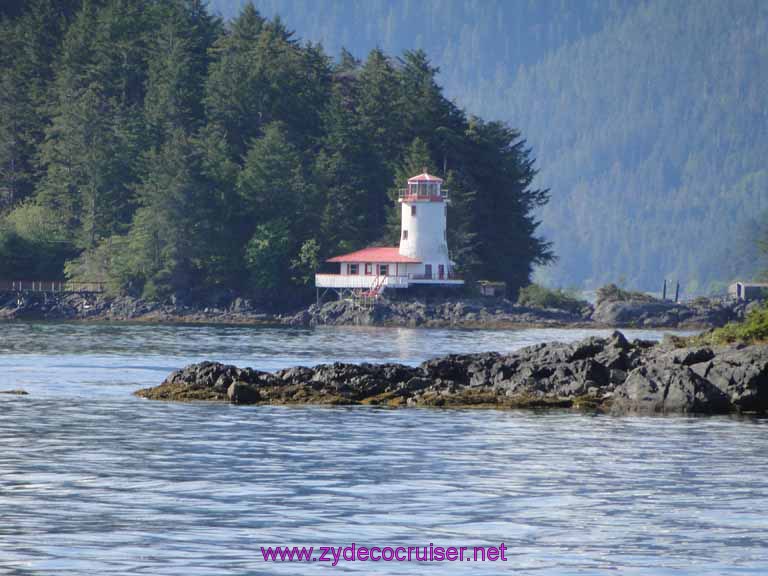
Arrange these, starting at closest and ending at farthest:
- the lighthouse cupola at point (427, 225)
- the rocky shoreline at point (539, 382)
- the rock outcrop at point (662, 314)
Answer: the rocky shoreline at point (539, 382) → the lighthouse cupola at point (427, 225) → the rock outcrop at point (662, 314)

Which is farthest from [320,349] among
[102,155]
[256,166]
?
[102,155]

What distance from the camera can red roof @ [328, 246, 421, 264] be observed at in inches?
4112

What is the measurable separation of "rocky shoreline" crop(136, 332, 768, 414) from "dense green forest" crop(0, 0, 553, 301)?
6329 centimetres

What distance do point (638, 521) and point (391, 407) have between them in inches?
710

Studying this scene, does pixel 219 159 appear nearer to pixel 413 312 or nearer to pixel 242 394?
pixel 413 312

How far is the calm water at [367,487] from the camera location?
20.1 m

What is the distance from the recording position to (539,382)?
4284cm

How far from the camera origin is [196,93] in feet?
Result: 409

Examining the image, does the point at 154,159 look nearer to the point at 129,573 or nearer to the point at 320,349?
the point at 320,349

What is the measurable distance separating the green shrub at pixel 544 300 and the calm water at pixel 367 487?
69.5m

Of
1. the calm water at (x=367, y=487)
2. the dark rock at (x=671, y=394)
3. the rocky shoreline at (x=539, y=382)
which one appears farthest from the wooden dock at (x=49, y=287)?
the dark rock at (x=671, y=394)

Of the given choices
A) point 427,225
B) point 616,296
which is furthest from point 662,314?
point 427,225

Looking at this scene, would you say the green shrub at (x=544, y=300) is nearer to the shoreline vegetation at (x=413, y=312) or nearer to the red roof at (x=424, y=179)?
the shoreline vegetation at (x=413, y=312)

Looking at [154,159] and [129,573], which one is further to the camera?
[154,159]
